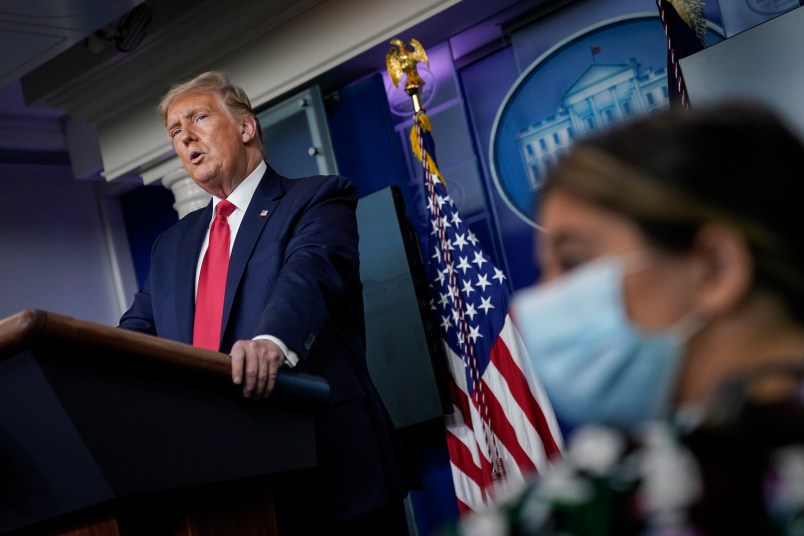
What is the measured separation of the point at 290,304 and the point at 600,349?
1346 millimetres

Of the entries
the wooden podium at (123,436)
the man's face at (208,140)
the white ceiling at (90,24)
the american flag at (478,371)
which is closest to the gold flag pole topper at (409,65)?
the american flag at (478,371)

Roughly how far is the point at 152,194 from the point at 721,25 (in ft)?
12.1

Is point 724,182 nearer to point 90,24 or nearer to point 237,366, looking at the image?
point 237,366

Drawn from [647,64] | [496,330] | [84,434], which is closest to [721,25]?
[647,64]

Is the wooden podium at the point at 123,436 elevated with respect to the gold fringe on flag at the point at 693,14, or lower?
lower

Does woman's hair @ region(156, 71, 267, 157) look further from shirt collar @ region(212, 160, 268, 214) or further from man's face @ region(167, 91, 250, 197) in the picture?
shirt collar @ region(212, 160, 268, 214)

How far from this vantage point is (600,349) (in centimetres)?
84

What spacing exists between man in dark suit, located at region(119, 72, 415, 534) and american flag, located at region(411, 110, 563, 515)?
1.38 metres

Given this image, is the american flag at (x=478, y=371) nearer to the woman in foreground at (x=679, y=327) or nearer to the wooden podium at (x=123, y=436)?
the wooden podium at (x=123, y=436)

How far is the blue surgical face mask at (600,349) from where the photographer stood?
0.80 metres

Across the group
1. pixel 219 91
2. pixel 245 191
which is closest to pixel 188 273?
pixel 245 191

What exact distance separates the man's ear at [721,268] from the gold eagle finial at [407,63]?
352cm

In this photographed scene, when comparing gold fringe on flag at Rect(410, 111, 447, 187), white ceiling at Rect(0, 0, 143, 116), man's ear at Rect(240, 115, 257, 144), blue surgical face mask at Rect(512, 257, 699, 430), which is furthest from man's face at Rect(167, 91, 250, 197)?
blue surgical face mask at Rect(512, 257, 699, 430)

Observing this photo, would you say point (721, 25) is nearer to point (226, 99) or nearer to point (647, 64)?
point (647, 64)
